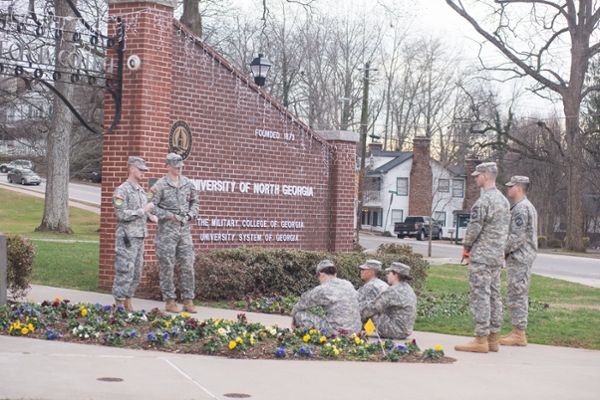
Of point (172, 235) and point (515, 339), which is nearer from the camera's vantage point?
point (515, 339)

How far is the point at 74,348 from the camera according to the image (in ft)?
24.1

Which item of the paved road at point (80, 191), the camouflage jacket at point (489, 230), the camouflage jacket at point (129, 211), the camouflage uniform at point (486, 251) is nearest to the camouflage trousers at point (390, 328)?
the camouflage uniform at point (486, 251)

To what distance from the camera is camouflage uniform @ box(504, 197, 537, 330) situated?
9.24 m

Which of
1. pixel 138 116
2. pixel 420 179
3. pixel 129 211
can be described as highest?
pixel 420 179

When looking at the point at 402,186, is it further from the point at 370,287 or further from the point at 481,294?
the point at 481,294

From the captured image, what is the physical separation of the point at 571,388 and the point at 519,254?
7.90 feet

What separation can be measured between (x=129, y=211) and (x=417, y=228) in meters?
45.5

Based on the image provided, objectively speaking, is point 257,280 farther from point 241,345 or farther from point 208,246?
point 241,345

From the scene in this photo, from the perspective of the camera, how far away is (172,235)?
1003 cm

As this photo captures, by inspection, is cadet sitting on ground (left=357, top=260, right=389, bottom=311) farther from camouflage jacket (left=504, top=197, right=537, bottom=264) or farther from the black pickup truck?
the black pickup truck

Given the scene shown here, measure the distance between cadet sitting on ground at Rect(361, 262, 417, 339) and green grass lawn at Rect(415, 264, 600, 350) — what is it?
53.4 inches

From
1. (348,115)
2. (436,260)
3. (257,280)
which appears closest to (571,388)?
(257,280)

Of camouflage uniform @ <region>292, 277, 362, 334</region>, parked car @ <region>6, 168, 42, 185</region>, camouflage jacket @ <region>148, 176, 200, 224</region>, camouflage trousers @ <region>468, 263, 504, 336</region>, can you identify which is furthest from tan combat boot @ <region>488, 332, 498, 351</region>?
parked car @ <region>6, 168, 42, 185</region>

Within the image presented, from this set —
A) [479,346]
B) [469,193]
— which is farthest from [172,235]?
[469,193]
